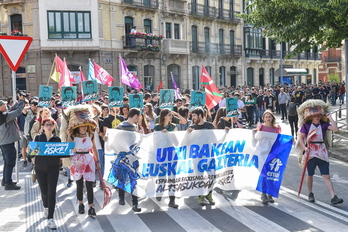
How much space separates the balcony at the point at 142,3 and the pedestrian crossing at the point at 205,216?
24158 millimetres

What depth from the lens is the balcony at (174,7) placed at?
1324 inches

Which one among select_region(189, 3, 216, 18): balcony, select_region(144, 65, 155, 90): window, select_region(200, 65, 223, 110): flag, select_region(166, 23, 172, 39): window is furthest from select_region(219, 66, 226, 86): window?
select_region(200, 65, 223, 110): flag

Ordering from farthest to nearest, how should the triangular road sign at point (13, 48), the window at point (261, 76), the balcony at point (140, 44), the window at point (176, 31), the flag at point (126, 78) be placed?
the window at point (261, 76)
the window at point (176, 31)
the balcony at point (140, 44)
the flag at point (126, 78)
the triangular road sign at point (13, 48)

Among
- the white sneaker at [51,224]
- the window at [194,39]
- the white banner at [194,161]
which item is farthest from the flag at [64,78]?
the window at [194,39]

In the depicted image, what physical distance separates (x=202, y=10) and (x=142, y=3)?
24.7 feet

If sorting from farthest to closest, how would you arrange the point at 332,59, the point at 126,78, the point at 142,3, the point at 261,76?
the point at 332,59 → the point at 261,76 → the point at 142,3 → the point at 126,78

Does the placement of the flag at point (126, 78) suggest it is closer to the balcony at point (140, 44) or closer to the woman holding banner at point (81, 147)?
the woman holding banner at point (81, 147)

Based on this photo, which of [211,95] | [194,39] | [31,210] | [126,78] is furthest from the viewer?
[194,39]

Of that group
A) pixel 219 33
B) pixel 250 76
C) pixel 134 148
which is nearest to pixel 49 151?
pixel 134 148

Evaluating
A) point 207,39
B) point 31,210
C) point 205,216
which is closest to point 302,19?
point 205,216

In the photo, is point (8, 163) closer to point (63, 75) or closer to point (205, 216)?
point (205, 216)

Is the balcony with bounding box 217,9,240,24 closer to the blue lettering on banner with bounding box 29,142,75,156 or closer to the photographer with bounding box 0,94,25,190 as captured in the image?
the photographer with bounding box 0,94,25,190

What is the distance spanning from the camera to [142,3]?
3150 centimetres

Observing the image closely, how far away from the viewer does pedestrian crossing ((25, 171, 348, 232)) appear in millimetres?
6469
